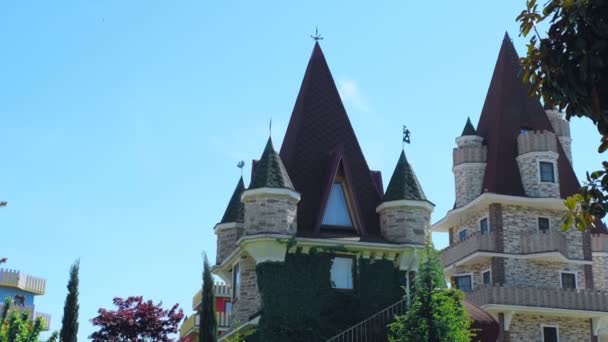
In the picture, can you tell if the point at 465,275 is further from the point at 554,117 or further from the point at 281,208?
the point at 281,208

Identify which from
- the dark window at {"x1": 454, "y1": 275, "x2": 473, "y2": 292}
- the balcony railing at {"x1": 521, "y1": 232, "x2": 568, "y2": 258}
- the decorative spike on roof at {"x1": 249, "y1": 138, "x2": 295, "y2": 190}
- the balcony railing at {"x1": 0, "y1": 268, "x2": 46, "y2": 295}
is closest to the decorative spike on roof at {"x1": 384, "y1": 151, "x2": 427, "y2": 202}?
the decorative spike on roof at {"x1": 249, "y1": 138, "x2": 295, "y2": 190}

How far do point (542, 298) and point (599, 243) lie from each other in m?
7.39

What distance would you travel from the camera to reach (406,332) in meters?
26.2

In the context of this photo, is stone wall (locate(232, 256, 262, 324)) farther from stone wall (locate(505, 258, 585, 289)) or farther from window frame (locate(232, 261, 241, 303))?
stone wall (locate(505, 258, 585, 289))

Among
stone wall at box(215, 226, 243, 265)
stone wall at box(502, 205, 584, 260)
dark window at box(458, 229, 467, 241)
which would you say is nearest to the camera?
stone wall at box(215, 226, 243, 265)

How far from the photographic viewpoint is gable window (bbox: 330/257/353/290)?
1195 inches

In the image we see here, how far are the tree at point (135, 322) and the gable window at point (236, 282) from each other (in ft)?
6.66

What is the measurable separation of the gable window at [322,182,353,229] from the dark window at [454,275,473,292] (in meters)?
20.9

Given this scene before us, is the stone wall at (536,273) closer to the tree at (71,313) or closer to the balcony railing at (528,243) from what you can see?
the balcony railing at (528,243)

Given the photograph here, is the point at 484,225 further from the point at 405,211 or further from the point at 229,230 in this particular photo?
the point at 405,211

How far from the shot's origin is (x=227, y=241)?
35.6 metres

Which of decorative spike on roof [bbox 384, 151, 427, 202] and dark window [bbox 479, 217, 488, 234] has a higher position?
dark window [bbox 479, 217, 488, 234]

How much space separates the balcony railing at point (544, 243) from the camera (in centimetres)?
4822

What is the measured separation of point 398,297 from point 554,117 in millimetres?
28805
